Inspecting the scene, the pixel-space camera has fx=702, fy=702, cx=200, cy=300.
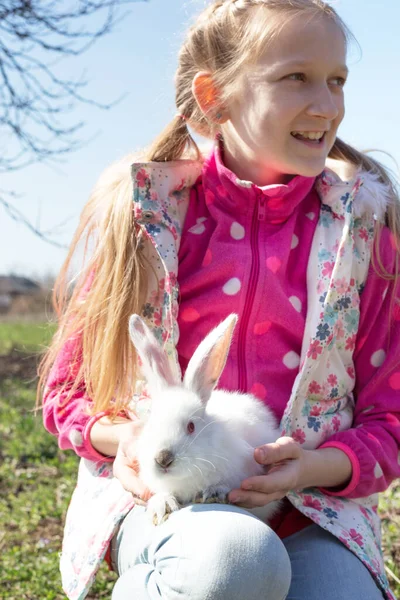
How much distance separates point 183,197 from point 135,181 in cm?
23

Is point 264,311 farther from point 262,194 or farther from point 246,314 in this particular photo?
point 262,194

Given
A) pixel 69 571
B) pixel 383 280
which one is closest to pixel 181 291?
pixel 383 280

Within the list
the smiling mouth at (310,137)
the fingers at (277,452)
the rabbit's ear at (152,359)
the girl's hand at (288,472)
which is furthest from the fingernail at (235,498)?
the smiling mouth at (310,137)

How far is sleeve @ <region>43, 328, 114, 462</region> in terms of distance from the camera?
2271 millimetres

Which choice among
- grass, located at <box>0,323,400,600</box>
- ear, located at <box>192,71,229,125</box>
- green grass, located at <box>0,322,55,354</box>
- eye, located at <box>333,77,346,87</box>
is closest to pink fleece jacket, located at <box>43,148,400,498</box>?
ear, located at <box>192,71,229,125</box>

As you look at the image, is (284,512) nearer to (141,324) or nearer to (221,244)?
(141,324)

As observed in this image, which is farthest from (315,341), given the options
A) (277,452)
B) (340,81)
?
(340,81)

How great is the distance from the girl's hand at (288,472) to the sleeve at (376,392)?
0.14ft

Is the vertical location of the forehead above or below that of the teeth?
above

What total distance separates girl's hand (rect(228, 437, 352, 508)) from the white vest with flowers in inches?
3.5

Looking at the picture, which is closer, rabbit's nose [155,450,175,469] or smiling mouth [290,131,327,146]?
rabbit's nose [155,450,175,469]

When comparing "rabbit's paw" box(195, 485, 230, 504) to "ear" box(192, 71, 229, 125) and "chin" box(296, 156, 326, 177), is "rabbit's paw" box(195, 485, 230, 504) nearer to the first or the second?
"chin" box(296, 156, 326, 177)

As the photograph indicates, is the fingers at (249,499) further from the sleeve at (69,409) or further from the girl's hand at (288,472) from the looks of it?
the sleeve at (69,409)

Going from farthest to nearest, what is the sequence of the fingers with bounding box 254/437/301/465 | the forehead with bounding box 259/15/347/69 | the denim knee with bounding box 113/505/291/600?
the forehead with bounding box 259/15/347/69 → the fingers with bounding box 254/437/301/465 → the denim knee with bounding box 113/505/291/600
